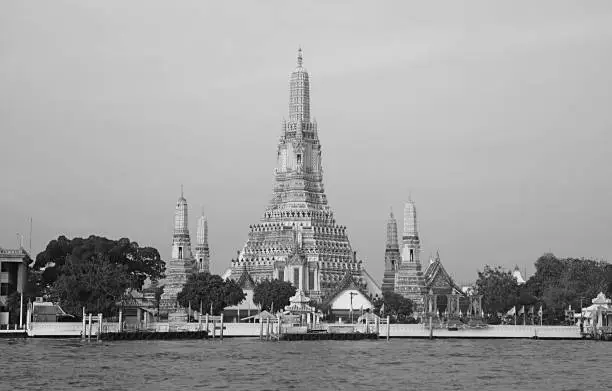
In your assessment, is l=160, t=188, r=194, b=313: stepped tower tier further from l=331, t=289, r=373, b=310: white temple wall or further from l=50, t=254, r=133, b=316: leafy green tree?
l=50, t=254, r=133, b=316: leafy green tree

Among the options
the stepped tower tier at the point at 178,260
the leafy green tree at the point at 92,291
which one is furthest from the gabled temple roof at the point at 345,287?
the leafy green tree at the point at 92,291

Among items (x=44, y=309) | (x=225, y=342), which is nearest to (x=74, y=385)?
(x=225, y=342)

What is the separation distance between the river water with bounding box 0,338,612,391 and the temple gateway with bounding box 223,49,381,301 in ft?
197

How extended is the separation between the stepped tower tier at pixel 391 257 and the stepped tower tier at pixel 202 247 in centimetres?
2443

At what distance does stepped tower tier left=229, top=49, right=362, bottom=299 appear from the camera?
177000 millimetres

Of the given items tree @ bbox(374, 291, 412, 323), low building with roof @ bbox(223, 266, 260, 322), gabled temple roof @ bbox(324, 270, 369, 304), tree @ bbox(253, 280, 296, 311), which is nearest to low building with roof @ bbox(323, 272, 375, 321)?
gabled temple roof @ bbox(324, 270, 369, 304)

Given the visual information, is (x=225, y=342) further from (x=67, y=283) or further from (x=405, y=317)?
(x=405, y=317)

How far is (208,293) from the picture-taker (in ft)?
486

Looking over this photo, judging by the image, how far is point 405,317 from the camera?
16450 centimetres

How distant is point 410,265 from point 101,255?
50.3 meters

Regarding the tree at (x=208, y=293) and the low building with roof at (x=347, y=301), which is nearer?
the tree at (x=208, y=293)

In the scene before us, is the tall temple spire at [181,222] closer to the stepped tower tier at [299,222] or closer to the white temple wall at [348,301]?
the stepped tower tier at [299,222]

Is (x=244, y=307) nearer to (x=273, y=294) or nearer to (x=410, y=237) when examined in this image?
(x=273, y=294)

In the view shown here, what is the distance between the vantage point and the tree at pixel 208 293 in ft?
485
